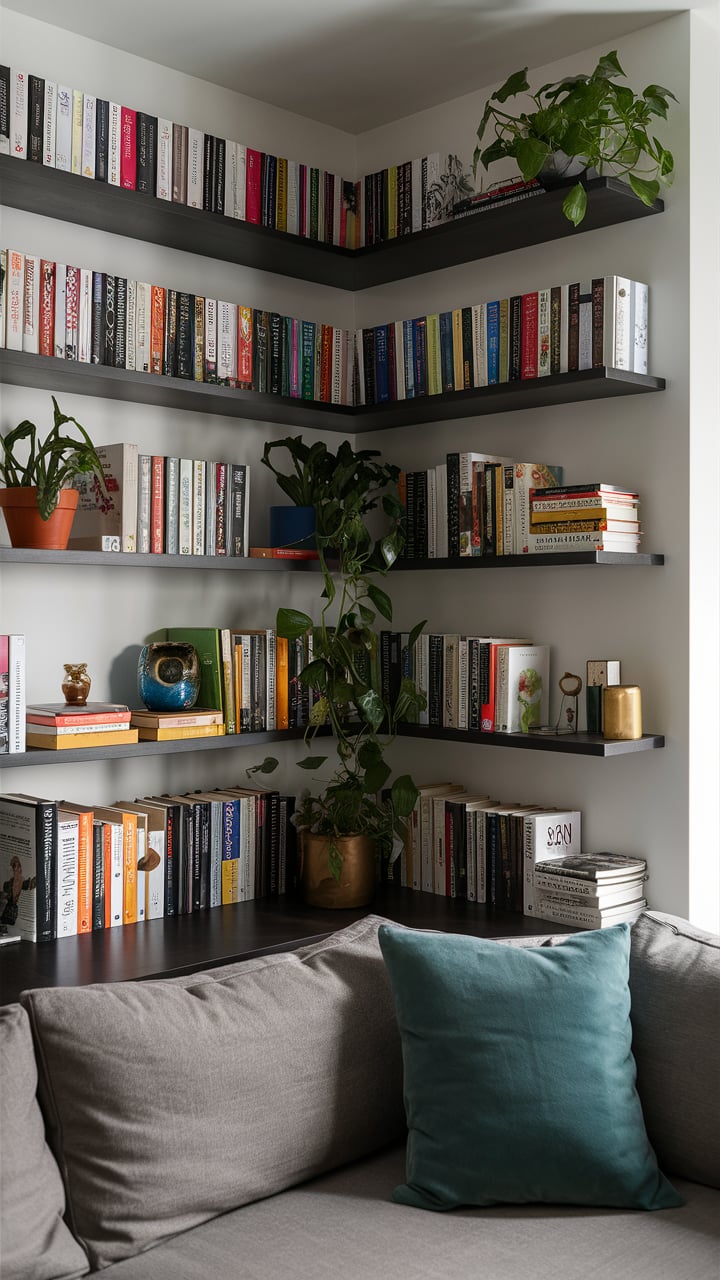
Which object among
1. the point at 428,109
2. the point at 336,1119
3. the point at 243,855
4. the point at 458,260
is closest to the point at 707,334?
Answer: the point at 458,260

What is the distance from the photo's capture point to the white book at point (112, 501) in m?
2.58

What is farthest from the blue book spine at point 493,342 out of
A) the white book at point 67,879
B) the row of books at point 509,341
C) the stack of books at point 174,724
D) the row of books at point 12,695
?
A: the white book at point 67,879

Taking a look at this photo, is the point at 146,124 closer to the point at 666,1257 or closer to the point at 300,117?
the point at 300,117

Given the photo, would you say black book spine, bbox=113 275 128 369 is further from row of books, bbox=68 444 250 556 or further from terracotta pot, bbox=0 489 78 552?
terracotta pot, bbox=0 489 78 552

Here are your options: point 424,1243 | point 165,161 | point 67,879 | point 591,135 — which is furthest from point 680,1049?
point 165,161

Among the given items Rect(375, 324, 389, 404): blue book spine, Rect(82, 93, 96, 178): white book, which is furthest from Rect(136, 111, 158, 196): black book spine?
Rect(375, 324, 389, 404): blue book spine

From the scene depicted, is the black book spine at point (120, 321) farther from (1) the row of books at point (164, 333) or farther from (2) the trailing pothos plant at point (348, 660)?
(2) the trailing pothos plant at point (348, 660)

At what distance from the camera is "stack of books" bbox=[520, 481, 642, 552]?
2.57 m

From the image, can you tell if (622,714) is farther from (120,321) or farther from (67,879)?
(120,321)

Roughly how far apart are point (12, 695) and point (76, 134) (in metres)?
1.23

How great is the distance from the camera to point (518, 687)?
2.79 meters

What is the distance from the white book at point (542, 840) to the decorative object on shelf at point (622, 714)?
0.29 metres

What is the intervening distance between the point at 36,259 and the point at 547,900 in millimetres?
1806

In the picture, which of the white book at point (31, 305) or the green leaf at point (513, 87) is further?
the green leaf at point (513, 87)
